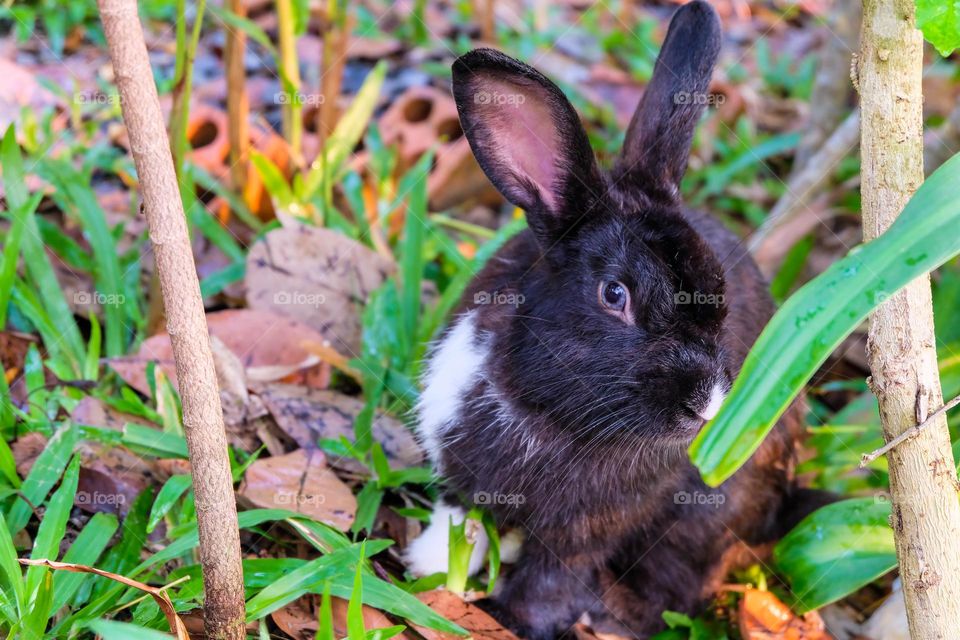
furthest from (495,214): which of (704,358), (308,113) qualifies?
(704,358)

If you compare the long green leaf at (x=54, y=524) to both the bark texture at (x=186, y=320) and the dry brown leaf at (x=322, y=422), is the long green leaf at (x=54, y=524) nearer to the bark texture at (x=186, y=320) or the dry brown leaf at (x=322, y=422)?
the bark texture at (x=186, y=320)

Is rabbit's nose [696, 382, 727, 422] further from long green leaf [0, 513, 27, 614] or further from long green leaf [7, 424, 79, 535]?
long green leaf [7, 424, 79, 535]

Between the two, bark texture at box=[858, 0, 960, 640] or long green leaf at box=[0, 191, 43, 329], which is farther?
long green leaf at box=[0, 191, 43, 329]

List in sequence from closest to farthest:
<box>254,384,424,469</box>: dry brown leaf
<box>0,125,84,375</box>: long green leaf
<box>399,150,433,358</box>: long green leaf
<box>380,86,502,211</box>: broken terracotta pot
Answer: <box>254,384,424,469</box>: dry brown leaf < <box>0,125,84,375</box>: long green leaf < <box>399,150,433,358</box>: long green leaf < <box>380,86,502,211</box>: broken terracotta pot

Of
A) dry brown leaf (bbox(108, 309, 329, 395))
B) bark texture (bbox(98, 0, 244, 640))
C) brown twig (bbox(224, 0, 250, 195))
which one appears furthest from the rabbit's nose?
brown twig (bbox(224, 0, 250, 195))

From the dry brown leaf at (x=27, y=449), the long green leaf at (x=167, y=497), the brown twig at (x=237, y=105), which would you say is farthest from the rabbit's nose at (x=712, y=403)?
the brown twig at (x=237, y=105)

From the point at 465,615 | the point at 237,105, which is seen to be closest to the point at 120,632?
the point at 465,615
